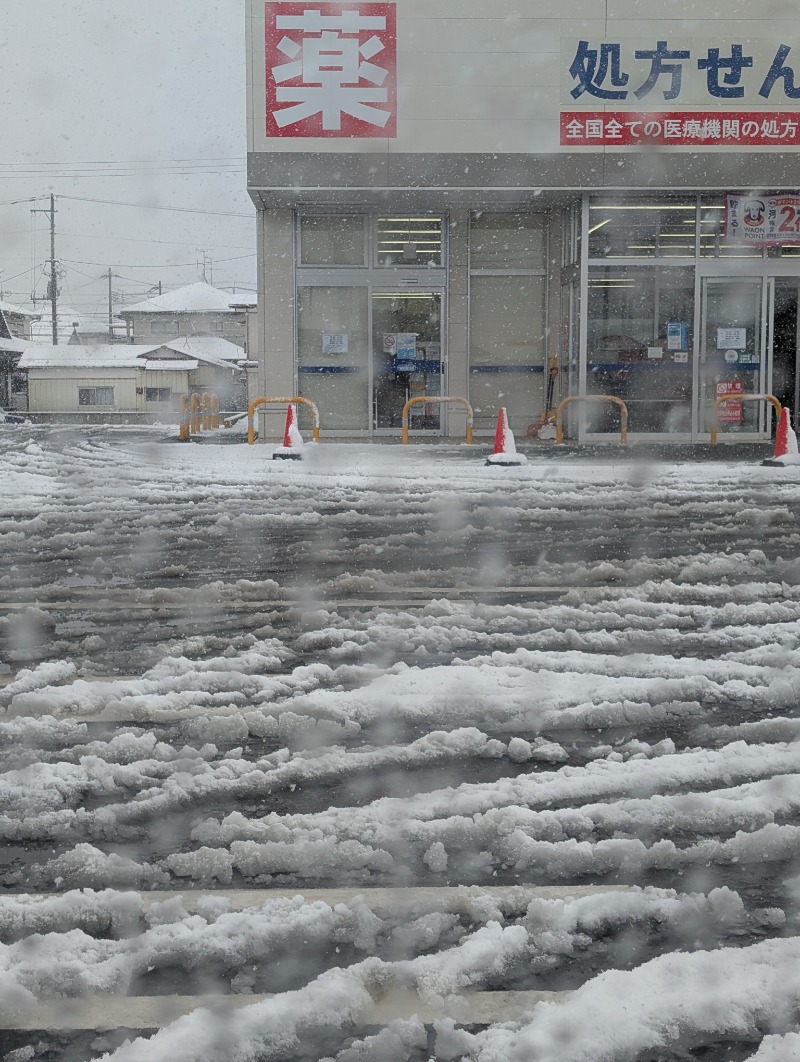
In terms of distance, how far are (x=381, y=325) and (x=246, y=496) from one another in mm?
9171

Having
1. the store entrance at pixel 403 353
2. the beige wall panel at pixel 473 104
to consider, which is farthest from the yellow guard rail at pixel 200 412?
the beige wall panel at pixel 473 104

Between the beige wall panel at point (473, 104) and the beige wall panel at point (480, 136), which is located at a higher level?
the beige wall panel at point (473, 104)

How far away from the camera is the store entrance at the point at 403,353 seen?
65.1 ft

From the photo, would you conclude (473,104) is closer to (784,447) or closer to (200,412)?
(784,447)

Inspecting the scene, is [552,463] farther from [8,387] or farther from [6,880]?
[8,387]

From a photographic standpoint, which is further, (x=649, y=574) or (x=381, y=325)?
(x=381, y=325)

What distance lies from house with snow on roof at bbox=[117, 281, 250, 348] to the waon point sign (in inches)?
2270

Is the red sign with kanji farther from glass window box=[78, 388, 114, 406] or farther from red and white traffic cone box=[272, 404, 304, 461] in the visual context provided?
glass window box=[78, 388, 114, 406]

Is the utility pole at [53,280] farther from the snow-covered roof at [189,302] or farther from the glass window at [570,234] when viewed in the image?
the glass window at [570,234]

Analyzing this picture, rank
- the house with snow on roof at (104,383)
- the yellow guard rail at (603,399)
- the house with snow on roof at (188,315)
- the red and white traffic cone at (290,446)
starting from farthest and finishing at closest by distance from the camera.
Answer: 1. the house with snow on roof at (188,315)
2. the house with snow on roof at (104,383)
3. the yellow guard rail at (603,399)
4. the red and white traffic cone at (290,446)

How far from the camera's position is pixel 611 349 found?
62.0ft

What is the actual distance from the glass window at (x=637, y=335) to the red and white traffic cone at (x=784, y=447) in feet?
14.4

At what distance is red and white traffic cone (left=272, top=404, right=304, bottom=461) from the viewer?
15367mm

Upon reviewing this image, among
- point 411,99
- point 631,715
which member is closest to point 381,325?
point 411,99
